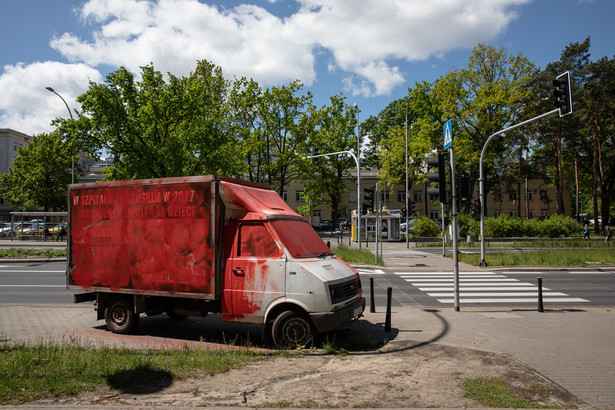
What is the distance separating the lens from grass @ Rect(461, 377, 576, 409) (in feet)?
14.4

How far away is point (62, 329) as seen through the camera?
8.14m

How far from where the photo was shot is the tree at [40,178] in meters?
51.7

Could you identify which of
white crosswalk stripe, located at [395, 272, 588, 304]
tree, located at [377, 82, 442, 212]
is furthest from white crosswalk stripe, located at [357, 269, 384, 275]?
tree, located at [377, 82, 442, 212]

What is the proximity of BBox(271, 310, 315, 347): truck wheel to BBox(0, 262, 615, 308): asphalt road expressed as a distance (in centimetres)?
472

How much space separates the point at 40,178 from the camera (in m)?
51.9

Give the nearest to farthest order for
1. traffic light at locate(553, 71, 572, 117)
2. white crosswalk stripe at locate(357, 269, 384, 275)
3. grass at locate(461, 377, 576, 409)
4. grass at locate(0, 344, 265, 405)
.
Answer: grass at locate(461, 377, 576, 409) → grass at locate(0, 344, 265, 405) → traffic light at locate(553, 71, 572, 117) → white crosswalk stripe at locate(357, 269, 384, 275)

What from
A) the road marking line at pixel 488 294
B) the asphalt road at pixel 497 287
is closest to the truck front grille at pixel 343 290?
the asphalt road at pixel 497 287

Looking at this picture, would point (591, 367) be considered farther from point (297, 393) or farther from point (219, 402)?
point (219, 402)

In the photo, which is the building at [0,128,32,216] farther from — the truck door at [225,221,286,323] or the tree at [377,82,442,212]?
the truck door at [225,221,286,323]

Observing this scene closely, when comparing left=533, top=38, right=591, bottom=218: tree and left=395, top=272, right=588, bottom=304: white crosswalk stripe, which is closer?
left=395, top=272, right=588, bottom=304: white crosswalk stripe

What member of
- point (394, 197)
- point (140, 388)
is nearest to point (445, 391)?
point (140, 388)

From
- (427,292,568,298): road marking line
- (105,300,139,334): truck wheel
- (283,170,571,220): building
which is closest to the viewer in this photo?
(105,300,139,334): truck wheel

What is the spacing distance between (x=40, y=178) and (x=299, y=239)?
55.1 metres

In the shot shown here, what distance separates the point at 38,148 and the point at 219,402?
58466 millimetres
